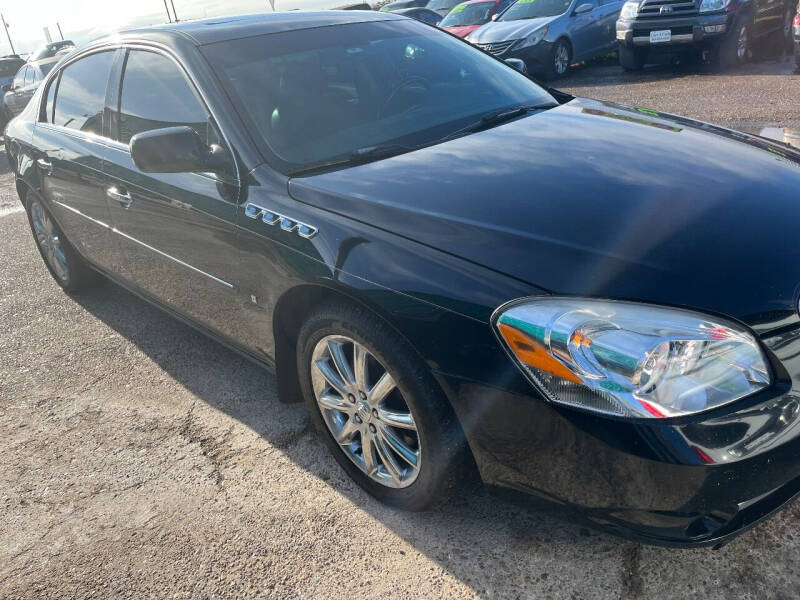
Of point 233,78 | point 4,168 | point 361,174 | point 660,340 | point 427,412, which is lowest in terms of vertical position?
point 4,168

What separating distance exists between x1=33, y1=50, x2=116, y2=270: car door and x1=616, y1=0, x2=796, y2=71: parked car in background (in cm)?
843

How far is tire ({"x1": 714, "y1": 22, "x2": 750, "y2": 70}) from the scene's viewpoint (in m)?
9.66

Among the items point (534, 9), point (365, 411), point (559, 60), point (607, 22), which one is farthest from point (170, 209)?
point (607, 22)

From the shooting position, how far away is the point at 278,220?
7.81ft

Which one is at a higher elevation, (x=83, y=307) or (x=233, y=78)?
(x=233, y=78)

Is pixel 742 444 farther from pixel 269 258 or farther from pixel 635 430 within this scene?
pixel 269 258

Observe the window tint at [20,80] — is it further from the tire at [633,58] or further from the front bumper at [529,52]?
the tire at [633,58]

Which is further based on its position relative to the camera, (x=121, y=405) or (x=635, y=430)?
(x=121, y=405)

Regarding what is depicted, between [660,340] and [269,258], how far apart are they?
52.9 inches

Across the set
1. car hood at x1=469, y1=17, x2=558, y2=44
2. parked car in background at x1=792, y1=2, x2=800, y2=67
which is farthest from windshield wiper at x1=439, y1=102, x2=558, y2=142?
car hood at x1=469, y1=17, x2=558, y2=44

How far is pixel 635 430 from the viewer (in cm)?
162

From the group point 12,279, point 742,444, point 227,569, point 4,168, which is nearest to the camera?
point 742,444

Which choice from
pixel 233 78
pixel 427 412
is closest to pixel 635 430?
pixel 427 412

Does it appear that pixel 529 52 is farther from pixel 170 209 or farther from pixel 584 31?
pixel 170 209
